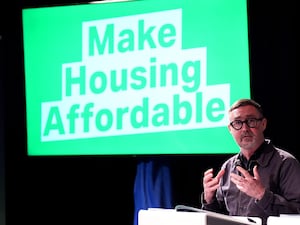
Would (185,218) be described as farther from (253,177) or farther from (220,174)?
(220,174)

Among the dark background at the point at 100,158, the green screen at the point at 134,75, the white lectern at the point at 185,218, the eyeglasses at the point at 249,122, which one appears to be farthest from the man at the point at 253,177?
the white lectern at the point at 185,218

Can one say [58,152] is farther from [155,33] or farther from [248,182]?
[248,182]

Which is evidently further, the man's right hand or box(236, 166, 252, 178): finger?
the man's right hand

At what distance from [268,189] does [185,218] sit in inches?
62.6

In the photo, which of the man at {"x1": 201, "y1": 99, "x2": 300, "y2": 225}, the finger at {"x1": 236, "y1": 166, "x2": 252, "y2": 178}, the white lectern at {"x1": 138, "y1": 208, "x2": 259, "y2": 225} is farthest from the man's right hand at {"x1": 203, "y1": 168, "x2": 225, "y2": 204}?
the white lectern at {"x1": 138, "y1": 208, "x2": 259, "y2": 225}

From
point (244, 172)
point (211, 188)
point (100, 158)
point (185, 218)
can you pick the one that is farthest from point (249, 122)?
point (185, 218)

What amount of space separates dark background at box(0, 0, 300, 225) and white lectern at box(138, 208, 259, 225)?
191 centimetres

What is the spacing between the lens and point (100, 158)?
4199 millimetres

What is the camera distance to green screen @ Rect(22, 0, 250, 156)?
148 inches

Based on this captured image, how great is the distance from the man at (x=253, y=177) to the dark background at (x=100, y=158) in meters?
0.32

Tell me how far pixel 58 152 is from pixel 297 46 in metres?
1.76

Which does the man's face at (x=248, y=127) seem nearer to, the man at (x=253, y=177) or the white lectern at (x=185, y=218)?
the man at (x=253, y=177)

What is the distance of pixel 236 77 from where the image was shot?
12.2ft

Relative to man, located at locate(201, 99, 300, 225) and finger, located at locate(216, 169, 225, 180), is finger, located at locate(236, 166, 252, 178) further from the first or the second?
finger, located at locate(216, 169, 225, 180)
